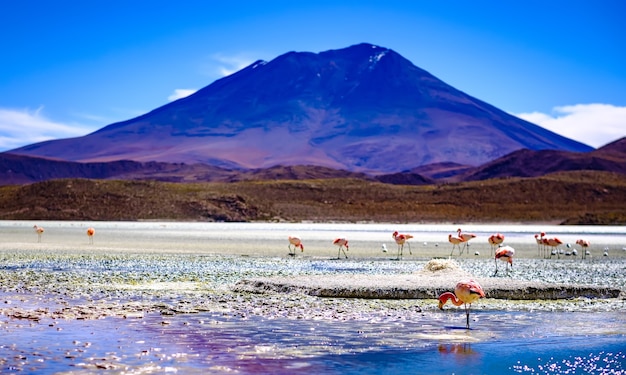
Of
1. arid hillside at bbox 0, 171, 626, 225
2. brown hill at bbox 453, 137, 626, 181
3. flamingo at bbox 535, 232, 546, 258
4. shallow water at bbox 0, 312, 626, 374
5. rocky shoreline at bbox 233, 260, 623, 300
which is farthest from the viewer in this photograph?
brown hill at bbox 453, 137, 626, 181

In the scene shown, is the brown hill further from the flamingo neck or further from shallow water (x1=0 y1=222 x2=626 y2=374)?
the flamingo neck

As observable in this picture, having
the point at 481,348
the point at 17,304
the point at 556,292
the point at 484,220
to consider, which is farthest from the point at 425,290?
the point at 484,220

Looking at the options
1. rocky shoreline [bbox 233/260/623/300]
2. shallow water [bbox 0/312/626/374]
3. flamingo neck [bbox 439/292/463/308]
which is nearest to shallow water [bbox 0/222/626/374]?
shallow water [bbox 0/312/626/374]

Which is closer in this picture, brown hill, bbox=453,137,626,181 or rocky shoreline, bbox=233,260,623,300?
rocky shoreline, bbox=233,260,623,300

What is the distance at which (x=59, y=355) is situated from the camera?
10469 mm

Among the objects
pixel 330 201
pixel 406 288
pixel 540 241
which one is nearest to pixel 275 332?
pixel 406 288

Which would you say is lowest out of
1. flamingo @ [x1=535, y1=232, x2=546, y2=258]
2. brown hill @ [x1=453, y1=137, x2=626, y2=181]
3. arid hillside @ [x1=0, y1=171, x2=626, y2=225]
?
flamingo @ [x1=535, y1=232, x2=546, y2=258]

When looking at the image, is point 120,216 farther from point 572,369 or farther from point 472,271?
point 572,369

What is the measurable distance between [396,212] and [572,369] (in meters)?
73.4

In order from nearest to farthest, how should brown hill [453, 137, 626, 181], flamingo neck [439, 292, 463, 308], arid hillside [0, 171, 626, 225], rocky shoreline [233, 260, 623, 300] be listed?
flamingo neck [439, 292, 463, 308] → rocky shoreline [233, 260, 623, 300] → arid hillside [0, 171, 626, 225] → brown hill [453, 137, 626, 181]

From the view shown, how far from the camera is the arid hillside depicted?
74812 mm

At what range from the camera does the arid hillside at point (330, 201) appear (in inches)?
2945

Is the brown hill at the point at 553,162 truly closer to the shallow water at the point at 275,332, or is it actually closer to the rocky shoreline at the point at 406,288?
the rocky shoreline at the point at 406,288

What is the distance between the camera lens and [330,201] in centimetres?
8844
